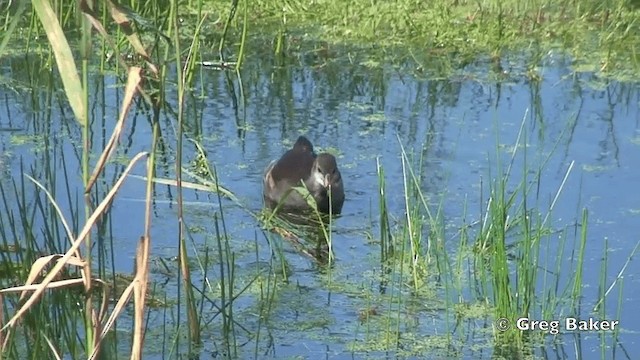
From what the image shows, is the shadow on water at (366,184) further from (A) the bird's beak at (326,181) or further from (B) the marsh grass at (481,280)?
(A) the bird's beak at (326,181)

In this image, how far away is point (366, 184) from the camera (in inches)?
270

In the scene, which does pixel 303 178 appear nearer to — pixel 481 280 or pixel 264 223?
pixel 264 223

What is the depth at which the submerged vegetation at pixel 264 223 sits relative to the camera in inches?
124

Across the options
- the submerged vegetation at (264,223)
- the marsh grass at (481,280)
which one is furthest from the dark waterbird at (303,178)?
the marsh grass at (481,280)

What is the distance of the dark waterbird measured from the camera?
21.9 ft

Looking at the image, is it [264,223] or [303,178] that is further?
[303,178]

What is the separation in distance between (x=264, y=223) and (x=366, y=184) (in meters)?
1.18

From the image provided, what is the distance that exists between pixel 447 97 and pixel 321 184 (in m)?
1.58

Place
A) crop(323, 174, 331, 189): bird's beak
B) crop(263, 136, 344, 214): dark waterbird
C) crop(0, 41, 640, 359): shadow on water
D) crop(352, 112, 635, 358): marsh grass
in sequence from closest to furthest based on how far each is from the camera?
crop(352, 112, 635, 358): marsh grass → crop(0, 41, 640, 359): shadow on water → crop(323, 174, 331, 189): bird's beak → crop(263, 136, 344, 214): dark waterbird

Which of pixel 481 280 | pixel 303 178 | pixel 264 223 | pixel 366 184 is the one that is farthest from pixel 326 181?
pixel 481 280

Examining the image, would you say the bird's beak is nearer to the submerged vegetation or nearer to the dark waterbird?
the dark waterbird

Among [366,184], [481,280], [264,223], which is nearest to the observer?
[481,280]

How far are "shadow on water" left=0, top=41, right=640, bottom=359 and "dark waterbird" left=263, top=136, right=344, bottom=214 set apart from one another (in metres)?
0.09

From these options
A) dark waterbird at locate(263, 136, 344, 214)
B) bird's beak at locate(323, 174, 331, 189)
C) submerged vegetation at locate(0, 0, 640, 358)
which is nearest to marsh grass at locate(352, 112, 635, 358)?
submerged vegetation at locate(0, 0, 640, 358)
